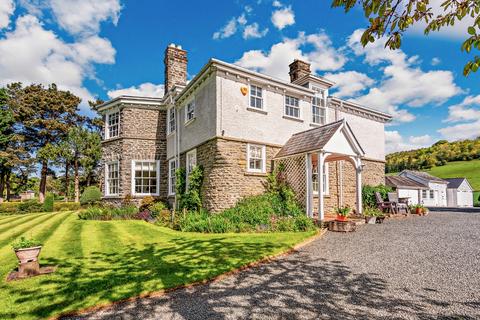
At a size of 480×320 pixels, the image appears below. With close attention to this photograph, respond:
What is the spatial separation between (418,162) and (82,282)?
77852mm

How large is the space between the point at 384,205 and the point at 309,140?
6.96 metres

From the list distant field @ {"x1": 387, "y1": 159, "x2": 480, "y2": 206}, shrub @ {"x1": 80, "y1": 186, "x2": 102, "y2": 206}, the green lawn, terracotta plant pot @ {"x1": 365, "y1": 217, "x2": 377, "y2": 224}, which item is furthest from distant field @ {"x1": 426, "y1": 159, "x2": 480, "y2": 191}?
shrub @ {"x1": 80, "y1": 186, "x2": 102, "y2": 206}

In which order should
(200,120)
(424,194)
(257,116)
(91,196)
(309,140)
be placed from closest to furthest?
1. (309,140)
2. (257,116)
3. (200,120)
4. (91,196)
5. (424,194)

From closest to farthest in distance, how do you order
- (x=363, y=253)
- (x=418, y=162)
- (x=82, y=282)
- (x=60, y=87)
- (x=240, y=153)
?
(x=82, y=282) → (x=363, y=253) → (x=240, y=153) → (x=60, y=87) → (x=418, y=162)

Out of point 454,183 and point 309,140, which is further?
point 454,183

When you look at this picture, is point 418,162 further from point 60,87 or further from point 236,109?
point 60,87

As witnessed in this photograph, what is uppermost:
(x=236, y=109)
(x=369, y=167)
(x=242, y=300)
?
(x=236, y=109)

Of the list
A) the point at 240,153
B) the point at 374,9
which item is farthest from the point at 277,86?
the point at 374,9

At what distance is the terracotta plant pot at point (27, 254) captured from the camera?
5707 millimetres

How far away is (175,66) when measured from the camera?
19.1 meters

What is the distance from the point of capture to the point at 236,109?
13516 mm

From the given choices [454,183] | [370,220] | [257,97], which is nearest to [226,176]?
[257,97]

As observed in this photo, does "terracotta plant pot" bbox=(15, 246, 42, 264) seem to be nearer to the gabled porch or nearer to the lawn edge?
the lawn edge

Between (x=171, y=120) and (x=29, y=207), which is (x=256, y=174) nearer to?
(x=171, y=120)
